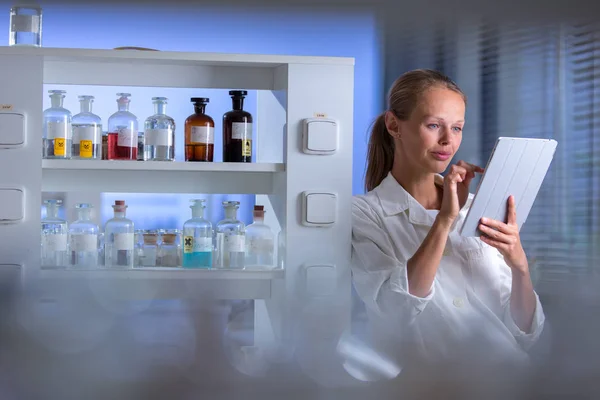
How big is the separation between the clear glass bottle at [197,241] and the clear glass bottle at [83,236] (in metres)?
0.29

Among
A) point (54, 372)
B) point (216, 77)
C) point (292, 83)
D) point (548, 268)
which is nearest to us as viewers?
point (54, 372)

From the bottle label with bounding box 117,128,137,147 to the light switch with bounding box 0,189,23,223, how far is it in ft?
1.15

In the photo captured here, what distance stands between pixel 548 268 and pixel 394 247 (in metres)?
1.91

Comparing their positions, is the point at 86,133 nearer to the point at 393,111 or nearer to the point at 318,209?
the point at 318,209

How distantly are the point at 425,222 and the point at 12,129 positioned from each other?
1.32 m

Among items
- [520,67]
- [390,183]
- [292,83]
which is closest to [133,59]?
[292,83]

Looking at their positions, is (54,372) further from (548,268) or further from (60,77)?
(60,77)

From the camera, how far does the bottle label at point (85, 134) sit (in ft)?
7.88

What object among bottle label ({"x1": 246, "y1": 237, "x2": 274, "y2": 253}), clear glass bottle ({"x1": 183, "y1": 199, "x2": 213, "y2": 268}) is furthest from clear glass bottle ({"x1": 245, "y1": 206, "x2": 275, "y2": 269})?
clear glass bottle ({"x1": 183, "y1": 199, "x2": 213, "y2": 268})

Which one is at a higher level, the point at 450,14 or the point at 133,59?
the point at 133,59

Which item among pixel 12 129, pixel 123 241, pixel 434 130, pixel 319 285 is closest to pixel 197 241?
pixel 123 241

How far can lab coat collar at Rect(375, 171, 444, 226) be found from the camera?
2.21 meters

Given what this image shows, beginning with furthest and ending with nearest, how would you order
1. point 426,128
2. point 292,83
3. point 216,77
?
point 216,77, point 292,83, point 426,128

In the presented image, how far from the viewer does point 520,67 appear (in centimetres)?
34
